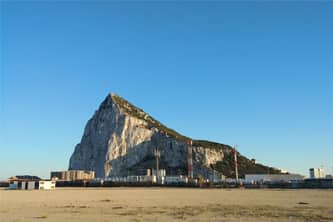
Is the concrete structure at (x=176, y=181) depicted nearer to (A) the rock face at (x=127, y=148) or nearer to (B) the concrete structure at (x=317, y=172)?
(A) the rock face at (x=127, y=148)

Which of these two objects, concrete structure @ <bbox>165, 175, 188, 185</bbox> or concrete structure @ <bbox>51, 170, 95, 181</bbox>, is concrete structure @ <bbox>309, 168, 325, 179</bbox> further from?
concrete structure @ <bbox>51, 170, 95, 181</bbox>

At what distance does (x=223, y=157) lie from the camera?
18838cm

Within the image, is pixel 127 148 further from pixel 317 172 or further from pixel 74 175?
pixel 317 172

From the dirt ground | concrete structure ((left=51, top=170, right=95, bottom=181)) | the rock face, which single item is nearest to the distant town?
concrete structure ((left=51, top=170, right=95, bottom=181))

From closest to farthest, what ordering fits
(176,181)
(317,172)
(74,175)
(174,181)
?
(176,181)
(174,181)
(317,172)
(74,175)

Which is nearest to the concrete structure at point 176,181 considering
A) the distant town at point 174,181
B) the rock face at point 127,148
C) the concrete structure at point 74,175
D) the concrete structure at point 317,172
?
the distant town at point 174,181

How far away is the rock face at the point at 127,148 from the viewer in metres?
167

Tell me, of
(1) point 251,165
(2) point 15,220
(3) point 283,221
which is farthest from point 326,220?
(1) point 251,165

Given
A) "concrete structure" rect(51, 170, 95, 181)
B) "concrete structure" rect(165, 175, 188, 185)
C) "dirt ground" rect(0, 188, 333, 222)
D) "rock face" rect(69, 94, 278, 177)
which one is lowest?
"dirt ground" rect(0, 188, 333, 222)

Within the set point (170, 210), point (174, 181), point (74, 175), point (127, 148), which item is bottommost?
point (170, 210)

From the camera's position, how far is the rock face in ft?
548

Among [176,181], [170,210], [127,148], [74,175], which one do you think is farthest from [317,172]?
[170,210]

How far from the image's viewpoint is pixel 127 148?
169 metres

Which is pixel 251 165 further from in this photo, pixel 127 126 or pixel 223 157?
pixel 127 126
